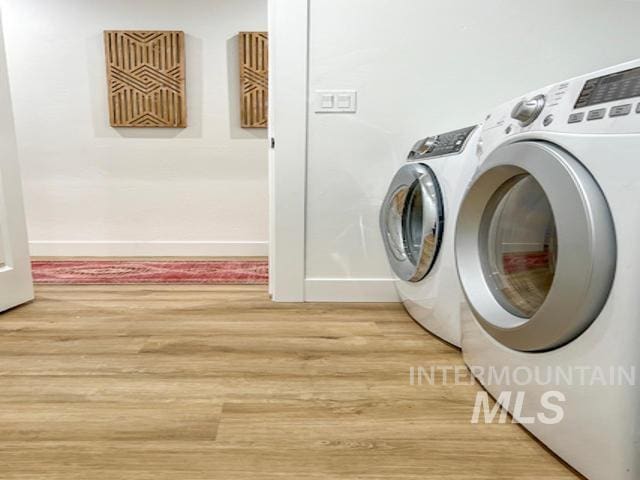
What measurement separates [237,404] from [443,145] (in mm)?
1061

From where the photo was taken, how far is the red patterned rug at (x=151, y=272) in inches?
85.2

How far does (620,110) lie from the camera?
0.63 metres

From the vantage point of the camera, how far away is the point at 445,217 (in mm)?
1281

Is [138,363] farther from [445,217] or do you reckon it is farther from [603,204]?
[603,204]

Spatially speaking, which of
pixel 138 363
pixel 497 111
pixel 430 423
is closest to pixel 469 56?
pixel 497 111

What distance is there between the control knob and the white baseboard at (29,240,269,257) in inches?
89.7

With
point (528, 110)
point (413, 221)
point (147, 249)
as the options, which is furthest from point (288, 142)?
point (147, 249)

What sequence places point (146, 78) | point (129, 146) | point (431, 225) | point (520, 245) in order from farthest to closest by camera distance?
1. point (129, 146)
2. point (146, 78)
3. point (431, 225)
4. point (520, 245)

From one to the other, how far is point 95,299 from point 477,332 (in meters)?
1.68

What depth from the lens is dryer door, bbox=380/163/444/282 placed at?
130 cm

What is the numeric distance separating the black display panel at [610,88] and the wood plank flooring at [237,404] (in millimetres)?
696

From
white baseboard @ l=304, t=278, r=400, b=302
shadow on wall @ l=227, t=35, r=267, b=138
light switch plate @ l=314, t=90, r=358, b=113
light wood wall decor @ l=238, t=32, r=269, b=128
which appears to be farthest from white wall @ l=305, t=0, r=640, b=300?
shadow on wall @ l=227, t=35, r=267, b=138

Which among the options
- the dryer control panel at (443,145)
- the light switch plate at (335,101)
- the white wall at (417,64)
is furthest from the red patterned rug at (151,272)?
the dryer control panel at (443,145)

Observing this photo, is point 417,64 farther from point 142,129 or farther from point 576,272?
point 142,129
